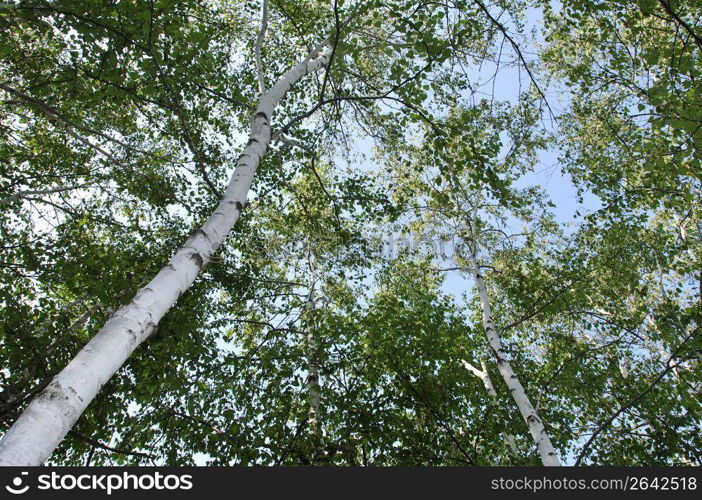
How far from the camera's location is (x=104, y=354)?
2201mm

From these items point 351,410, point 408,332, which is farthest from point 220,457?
point 408,332

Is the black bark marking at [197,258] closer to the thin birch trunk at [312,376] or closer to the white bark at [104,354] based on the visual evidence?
the white bark at [104,354]

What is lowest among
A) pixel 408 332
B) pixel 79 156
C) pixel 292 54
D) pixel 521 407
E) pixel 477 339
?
pixel 521 407

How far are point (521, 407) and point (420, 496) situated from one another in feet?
11.0

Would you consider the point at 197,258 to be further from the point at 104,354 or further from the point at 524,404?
the point at 524,404

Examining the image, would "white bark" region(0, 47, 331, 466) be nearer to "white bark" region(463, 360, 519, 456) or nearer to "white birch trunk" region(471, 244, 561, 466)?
"white birch trunk" region(471, 244, 561, 466)

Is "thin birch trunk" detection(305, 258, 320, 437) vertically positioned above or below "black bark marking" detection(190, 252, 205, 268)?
above

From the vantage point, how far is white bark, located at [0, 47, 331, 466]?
1.76m

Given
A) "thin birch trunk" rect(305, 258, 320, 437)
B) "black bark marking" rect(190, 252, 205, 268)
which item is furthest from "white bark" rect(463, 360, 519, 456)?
"black bark marking" rect(190, 252, 205, 268)

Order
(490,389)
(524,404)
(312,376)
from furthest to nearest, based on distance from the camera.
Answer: (490,389), (312,376), (524,404)

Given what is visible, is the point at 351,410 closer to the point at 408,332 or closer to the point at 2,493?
the point at 408,332

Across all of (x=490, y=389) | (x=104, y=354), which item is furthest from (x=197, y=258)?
(x=490, y=389)

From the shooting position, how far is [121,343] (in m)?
2.31

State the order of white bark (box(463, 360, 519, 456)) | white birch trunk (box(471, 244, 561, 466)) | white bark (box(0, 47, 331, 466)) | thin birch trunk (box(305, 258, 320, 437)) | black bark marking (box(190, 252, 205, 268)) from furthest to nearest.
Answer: white bark (box(463, 360, 519, 456)) → thin birch trunk (box(305, 258, 320, 437)) → white birch trunk (box(471, 244, 561, 466)) → black bark marking (box(190, 252, 205, 268)) → white bark (box(0, 47, 331, 466))
